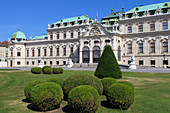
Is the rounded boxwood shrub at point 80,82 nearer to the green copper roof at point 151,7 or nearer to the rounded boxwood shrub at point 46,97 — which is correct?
the rounded boxwood shrub at point 46,97

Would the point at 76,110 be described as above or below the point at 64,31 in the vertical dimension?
below

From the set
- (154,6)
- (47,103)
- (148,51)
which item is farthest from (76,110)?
(154,6)

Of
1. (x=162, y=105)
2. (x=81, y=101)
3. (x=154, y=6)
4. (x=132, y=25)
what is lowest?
(x=162, y=105)

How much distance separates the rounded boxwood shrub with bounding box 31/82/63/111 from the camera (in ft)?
28.9

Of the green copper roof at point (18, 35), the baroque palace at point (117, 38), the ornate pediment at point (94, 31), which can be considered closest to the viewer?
the baroque palace at point (117, 38)

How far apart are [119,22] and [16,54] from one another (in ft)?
152

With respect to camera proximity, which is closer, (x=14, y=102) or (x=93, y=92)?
(x=93, y=92)

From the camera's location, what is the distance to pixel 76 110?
28.4 ft

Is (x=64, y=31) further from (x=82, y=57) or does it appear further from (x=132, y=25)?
(x=132, y=25)

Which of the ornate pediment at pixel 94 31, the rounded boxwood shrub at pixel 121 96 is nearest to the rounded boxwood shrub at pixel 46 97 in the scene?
the rounded boxwood shrub at pixel 121 96

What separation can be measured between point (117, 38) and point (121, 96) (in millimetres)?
48307

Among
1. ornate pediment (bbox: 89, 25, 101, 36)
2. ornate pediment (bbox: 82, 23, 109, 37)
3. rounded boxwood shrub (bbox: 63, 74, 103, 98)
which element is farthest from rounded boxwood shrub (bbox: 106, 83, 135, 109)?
ornate pediment (bbox: 89, 25, 101, 36)

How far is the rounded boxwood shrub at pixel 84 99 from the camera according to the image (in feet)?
26.9

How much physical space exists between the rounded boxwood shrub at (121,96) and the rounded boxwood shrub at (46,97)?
272 centimetres
